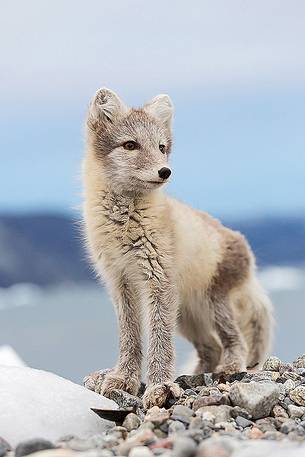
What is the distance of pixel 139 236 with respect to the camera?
13.9 ft

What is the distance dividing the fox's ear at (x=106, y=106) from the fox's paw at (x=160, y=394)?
4.56ft

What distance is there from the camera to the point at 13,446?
3.25 m

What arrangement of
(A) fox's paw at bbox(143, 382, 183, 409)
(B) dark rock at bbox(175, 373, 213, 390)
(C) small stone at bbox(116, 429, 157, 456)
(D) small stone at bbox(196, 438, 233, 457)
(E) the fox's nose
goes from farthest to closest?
(B) dark rock at bbox(175, 373, 213, 390) → (E) the fox's nose → (A) fox's paw at bbox(143, 382, 183, 409) → (C) small stone at bbox(116, 429, 157, 456) → (D) small stone at bbox(196, 438, 233, 457)

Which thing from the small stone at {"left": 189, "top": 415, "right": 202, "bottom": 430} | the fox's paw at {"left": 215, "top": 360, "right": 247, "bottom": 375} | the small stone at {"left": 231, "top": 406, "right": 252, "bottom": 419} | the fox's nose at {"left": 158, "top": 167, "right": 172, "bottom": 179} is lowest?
the fox's paw at {"left": 215, "top": 360, "right": 247, "bottom": 375}

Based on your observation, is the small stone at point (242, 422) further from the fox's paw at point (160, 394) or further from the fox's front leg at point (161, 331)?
the fox's front leg at point (161, 331)

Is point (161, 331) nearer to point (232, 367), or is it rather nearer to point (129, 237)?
point (129, 237)

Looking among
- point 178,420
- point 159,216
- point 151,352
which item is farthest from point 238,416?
point 159,216

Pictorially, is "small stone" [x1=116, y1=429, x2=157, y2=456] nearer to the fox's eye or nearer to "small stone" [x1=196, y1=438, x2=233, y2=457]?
"small stone" [x1=196, y1=438, x2=233, y2=457]

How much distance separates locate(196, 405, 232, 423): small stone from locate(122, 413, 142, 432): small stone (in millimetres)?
251

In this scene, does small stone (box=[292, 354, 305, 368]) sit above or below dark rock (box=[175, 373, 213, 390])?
above

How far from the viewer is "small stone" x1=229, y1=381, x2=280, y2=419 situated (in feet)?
11.5

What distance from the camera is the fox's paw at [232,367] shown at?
4.69m

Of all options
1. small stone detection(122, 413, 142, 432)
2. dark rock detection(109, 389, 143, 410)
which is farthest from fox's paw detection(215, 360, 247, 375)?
small stone detection(122, 413, 142, 432)

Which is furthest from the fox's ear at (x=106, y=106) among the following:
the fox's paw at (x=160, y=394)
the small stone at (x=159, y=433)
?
the small stone at (x=159, y=433)
